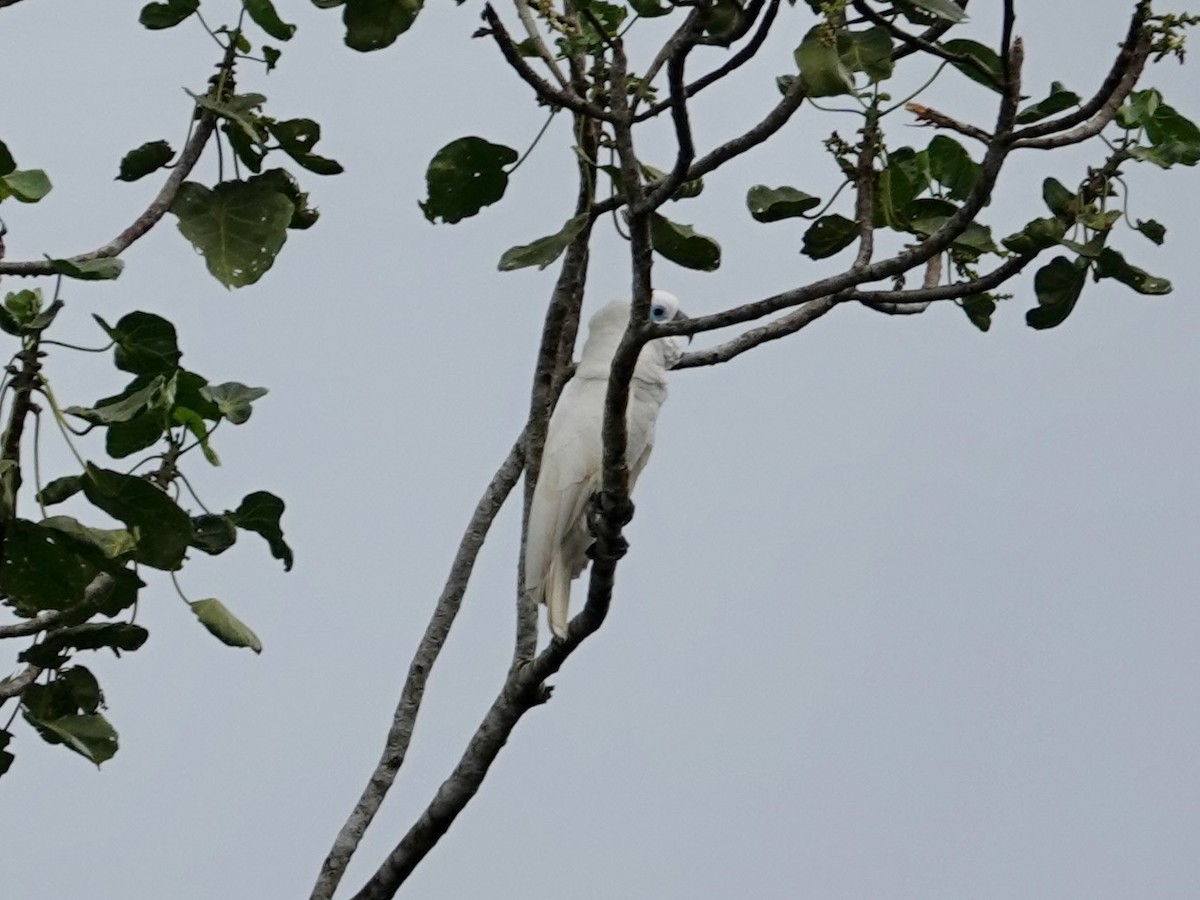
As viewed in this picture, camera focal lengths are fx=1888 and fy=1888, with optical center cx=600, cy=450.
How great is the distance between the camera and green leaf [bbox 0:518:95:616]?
3.09m

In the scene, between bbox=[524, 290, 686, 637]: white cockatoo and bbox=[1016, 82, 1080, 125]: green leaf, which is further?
bbox=[524, 290, 686, 637]: white cockatoo

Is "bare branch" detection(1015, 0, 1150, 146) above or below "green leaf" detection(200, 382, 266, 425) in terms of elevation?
above

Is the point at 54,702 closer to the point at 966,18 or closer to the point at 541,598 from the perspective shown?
the point at 541,598

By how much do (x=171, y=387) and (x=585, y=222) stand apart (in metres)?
0.83

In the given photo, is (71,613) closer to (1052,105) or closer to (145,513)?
(145,513)

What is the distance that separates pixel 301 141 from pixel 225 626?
921 millimetres

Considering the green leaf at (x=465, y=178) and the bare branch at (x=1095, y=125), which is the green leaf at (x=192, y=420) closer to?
the green leaf at (x=465, y=178)

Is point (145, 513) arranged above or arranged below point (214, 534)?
below

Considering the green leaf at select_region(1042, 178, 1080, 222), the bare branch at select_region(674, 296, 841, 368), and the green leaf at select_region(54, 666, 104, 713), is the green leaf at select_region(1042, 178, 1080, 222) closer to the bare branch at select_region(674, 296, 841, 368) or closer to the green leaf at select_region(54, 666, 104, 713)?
the bare branch at select_region(674, 296, 841, 368)

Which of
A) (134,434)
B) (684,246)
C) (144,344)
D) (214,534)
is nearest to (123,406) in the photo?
(144,344)

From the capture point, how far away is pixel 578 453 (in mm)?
4984

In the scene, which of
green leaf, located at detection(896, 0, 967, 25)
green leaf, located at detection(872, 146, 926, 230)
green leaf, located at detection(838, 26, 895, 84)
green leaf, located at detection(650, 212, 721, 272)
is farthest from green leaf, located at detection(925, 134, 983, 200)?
green leaf, located at detection(896, 0, 967, 25)

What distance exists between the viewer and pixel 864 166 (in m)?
3.27

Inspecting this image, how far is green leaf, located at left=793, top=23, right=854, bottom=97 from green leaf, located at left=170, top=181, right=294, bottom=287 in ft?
3.47
